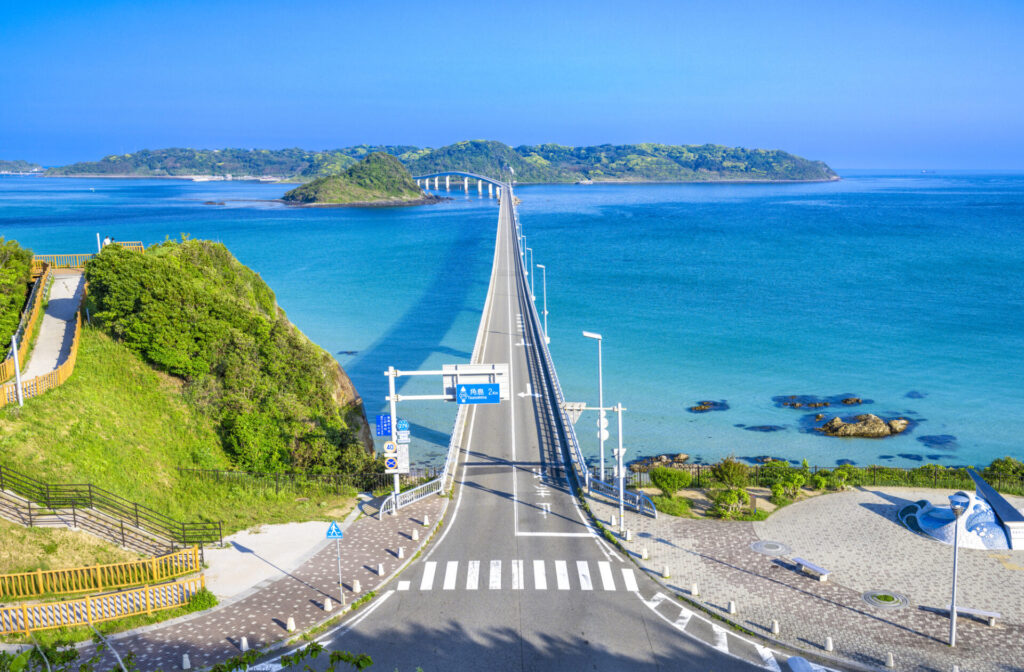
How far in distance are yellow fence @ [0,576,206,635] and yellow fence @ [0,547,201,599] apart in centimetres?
69

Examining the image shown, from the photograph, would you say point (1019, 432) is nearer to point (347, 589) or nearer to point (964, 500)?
point (964, 500)

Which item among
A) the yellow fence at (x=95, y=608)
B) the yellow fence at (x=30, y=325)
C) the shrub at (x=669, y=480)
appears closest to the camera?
the yellow fence at (x=95, y=608)

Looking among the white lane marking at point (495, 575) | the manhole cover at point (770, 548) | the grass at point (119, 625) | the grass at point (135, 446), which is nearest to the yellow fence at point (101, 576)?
the grass at point (119, 625)

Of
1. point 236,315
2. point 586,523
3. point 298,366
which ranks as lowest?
point 586,523

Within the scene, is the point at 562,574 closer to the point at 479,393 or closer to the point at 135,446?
the point at 479,393

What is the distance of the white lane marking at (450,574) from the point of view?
20.8m

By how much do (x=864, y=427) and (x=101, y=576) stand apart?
39139 millimetres

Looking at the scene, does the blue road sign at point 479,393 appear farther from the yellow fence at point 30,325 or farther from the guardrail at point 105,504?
the yellow fence at point 30,325

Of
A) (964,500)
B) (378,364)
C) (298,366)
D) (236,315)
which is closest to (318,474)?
(298,366)

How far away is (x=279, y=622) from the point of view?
1877 centimetres

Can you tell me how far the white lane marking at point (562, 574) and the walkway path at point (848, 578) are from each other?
93.6 inches

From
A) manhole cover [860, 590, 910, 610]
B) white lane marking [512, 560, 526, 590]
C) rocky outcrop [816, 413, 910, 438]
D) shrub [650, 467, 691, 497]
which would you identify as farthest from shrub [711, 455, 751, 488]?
rocky outcrop [816, 413, 910, 438]

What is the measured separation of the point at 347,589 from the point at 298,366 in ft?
55.4

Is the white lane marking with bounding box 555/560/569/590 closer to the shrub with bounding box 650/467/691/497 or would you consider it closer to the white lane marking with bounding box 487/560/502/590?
the white lane marking with bounding box 487/560/502/590
